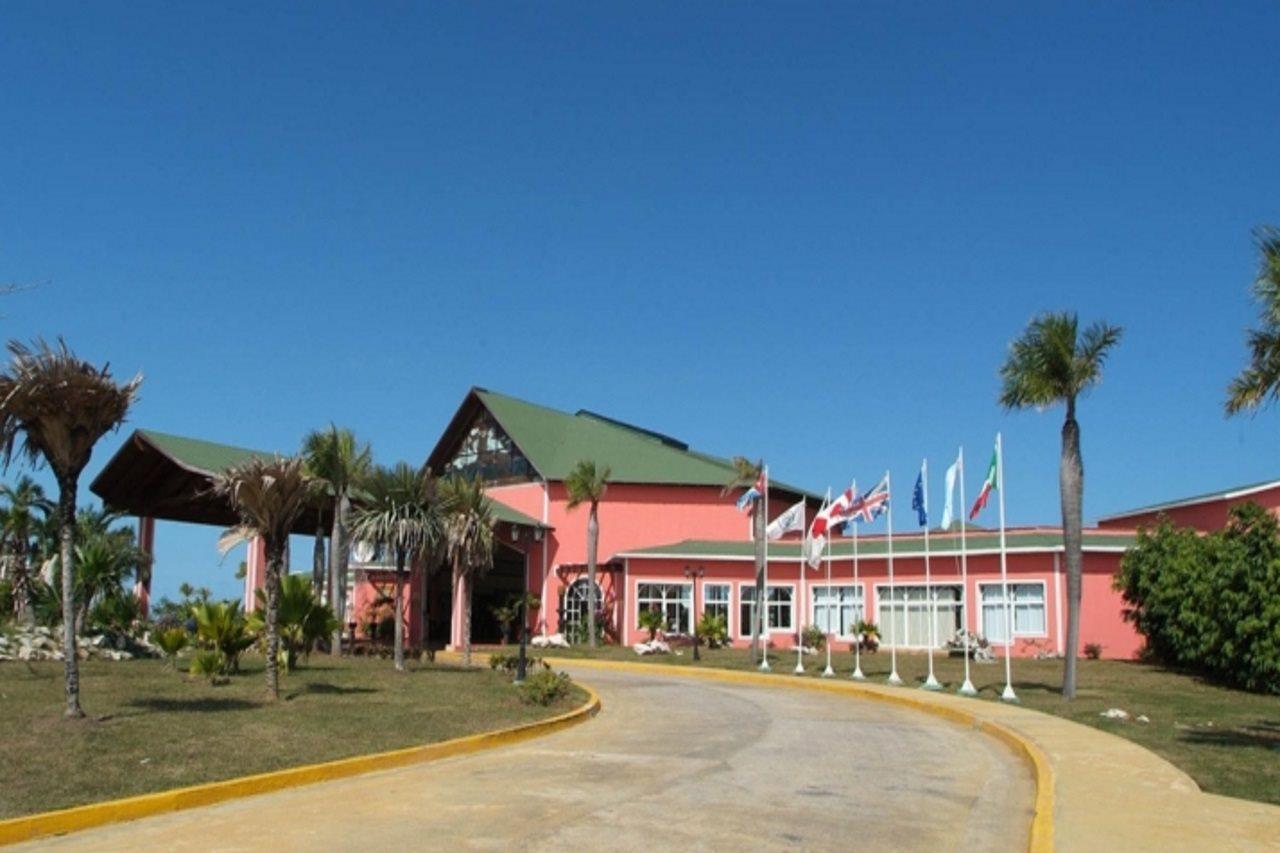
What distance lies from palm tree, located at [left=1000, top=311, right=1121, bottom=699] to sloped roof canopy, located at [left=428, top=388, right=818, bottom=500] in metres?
26.4

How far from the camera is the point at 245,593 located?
149 ft

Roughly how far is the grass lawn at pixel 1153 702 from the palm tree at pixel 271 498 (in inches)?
502

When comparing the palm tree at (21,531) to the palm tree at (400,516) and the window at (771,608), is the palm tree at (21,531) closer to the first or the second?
the palm tree at (400,516)

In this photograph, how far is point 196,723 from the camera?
1470 cm

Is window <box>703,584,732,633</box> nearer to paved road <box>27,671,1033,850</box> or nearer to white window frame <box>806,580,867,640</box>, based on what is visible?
white window frame <box>806,580,867,640</box>

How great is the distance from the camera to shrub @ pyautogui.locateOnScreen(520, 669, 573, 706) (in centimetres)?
1927

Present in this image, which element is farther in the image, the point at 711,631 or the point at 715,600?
the point at 715,600

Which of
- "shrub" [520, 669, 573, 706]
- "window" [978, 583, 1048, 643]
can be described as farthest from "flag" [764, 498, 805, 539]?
"shrub" [520, 669, 573, 706]

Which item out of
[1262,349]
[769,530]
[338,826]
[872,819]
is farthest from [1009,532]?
[338,826]

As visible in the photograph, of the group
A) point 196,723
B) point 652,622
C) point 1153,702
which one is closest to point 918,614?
point 652,622

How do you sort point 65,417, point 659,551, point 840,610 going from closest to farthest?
point 65,417 < point 840,610 < point 659,551

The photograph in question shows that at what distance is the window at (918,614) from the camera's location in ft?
124

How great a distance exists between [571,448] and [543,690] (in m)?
31.9

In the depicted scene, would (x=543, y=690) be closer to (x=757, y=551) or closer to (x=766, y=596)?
(x=757, y=551)
